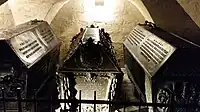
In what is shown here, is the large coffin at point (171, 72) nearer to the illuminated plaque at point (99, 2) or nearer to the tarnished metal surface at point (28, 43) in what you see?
the tarnished metal surface at point (28, 43)

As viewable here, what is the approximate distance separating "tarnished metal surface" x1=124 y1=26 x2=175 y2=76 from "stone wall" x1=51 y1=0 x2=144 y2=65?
1859 millimetres

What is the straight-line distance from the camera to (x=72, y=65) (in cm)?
360

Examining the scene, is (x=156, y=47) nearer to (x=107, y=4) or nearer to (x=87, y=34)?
(x=87, y=34)

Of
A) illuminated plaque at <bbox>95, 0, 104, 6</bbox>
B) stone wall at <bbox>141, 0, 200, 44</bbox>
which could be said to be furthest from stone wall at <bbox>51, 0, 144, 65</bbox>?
stone wall at <bbox>141, 0, 200, 44</bbox>

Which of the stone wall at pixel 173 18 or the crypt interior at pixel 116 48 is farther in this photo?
the stone wall at pixel 173 18

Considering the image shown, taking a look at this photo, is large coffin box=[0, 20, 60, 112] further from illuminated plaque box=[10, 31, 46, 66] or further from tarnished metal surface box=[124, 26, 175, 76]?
tarnished metal surface box=[124, 26, 175, 76]

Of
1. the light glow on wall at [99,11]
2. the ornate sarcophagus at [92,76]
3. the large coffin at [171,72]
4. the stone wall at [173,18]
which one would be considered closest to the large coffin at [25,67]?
the ornate sarcophagus at [92,76]

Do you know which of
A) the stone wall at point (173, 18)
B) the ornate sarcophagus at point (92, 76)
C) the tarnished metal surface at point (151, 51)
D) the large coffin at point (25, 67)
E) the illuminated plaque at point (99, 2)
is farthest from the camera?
the illuminated plaque at point (99, 2)

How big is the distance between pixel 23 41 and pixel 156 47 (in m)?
1.49

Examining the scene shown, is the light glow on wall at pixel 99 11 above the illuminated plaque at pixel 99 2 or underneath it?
underneath

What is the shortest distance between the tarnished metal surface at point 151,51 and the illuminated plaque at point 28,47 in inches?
45.3

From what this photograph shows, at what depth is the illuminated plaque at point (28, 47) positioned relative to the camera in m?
3.36

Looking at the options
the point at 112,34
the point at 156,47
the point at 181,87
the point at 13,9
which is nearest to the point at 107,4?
the point at 112,34

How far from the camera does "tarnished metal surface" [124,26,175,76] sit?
10.9 ft
